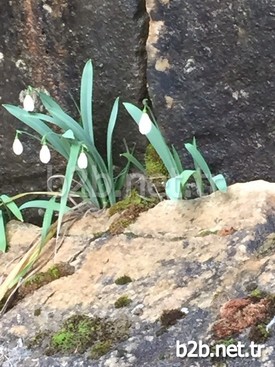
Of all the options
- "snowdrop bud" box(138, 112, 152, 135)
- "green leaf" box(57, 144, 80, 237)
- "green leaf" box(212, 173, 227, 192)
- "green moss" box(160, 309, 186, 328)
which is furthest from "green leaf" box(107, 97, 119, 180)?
"green moss" box(160, 309, 186, 328)

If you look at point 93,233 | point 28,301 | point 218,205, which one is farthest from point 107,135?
point 28,301

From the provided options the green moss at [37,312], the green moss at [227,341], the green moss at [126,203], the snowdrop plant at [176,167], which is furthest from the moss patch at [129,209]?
the green moss at [227,341]

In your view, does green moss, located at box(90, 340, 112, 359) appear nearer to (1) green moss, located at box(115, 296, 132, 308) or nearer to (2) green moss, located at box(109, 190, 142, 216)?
(1) green moss, located at box(115, 296, 132, 308)

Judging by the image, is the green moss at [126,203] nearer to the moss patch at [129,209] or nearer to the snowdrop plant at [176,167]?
the moss patch at [129,209]

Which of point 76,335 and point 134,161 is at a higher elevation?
point 134,161

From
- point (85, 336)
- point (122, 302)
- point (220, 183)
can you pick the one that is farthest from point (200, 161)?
point (85, 336)

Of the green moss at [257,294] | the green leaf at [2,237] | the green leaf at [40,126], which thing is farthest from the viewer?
the green leaf at [2,237]

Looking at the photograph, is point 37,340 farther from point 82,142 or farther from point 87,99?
point 87,99
